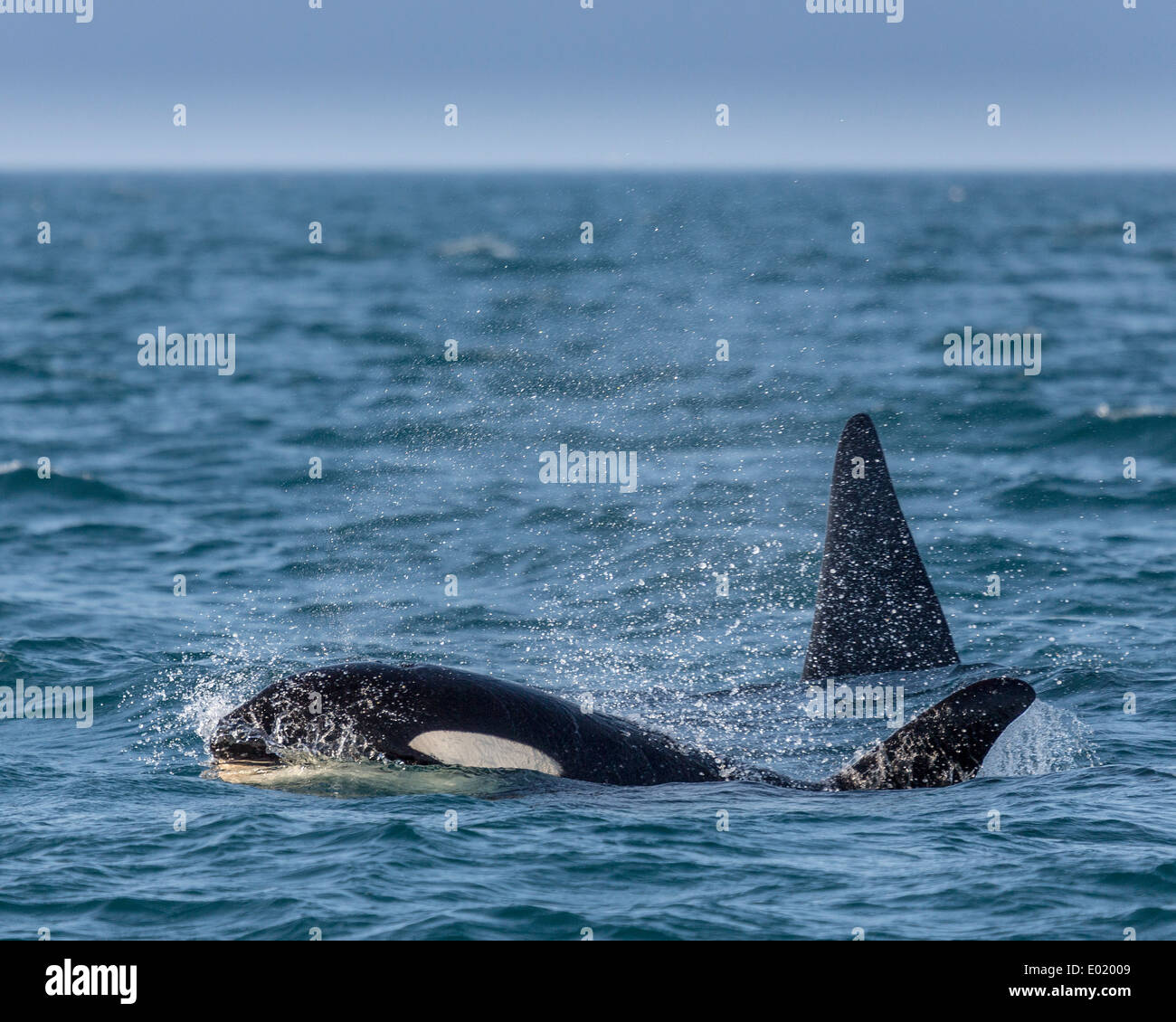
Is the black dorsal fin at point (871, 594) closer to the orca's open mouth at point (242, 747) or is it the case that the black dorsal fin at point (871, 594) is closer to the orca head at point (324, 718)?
the orca head at point (324, 718)

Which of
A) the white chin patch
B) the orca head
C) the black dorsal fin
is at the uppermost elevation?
the black dorsal fin

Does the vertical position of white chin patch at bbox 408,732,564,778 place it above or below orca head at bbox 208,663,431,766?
below

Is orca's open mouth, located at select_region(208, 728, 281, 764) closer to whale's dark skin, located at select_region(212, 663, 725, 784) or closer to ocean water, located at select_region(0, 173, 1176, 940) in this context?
whale's dark skin, located at select_region(212, 663, 725, 784)

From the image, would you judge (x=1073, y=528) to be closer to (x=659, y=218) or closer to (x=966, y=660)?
(x=966, y=660)

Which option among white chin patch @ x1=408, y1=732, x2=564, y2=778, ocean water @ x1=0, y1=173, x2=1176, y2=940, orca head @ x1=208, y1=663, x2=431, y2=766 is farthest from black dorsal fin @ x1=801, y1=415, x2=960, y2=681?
orca head @ x1=208, y1=663, x2=431, y2=766

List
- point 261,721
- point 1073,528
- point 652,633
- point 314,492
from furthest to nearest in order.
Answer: point 314,492, point 1073,528, point 652,633, point 261,721

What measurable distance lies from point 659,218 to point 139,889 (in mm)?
133622

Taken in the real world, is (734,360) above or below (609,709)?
above

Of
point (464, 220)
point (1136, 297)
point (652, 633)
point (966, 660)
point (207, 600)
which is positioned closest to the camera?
point (966, 660)

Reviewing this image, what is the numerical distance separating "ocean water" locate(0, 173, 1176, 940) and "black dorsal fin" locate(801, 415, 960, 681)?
1.15 feet

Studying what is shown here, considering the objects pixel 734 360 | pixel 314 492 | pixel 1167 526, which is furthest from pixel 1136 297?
pixel 314 492

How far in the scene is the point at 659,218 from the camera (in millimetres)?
139500

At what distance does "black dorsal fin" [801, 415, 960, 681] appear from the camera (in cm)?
1375

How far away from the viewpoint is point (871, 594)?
45.1 ft
